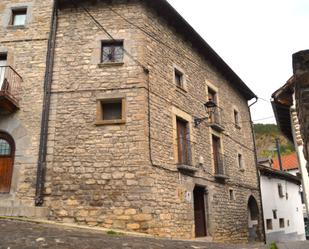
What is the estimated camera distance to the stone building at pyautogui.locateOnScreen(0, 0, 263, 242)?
8.31 metres

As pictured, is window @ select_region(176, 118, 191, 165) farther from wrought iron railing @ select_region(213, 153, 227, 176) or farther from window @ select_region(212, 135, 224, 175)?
wrought iron railing @ select_region(213, 153, 227, 176)

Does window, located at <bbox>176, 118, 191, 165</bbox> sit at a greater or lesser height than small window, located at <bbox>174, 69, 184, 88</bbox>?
lesser

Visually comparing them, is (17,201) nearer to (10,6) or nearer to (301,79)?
(10,6)

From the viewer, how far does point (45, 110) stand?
29.7ft

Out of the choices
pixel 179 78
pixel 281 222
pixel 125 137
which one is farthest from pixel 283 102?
pixel 281 222

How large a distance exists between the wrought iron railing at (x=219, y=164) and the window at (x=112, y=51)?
17.1 ft

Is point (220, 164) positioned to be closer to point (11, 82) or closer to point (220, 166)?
point (220, 166)

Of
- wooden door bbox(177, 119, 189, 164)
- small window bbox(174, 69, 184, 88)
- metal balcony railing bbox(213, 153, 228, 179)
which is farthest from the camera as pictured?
metal balcony railing bbox(213, 153, 228, 179)

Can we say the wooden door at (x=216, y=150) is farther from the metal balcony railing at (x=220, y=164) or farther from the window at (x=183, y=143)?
the window at (x=183, y=143)

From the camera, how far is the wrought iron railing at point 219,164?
12.0 metres

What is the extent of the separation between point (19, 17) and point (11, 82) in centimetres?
245

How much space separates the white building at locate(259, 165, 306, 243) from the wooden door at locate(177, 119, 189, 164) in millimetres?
7549

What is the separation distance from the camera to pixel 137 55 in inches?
370

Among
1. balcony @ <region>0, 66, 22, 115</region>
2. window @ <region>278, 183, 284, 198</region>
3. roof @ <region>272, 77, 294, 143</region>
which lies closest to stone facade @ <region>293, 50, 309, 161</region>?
roof @ <region>272, 77, 294, 143</region>
